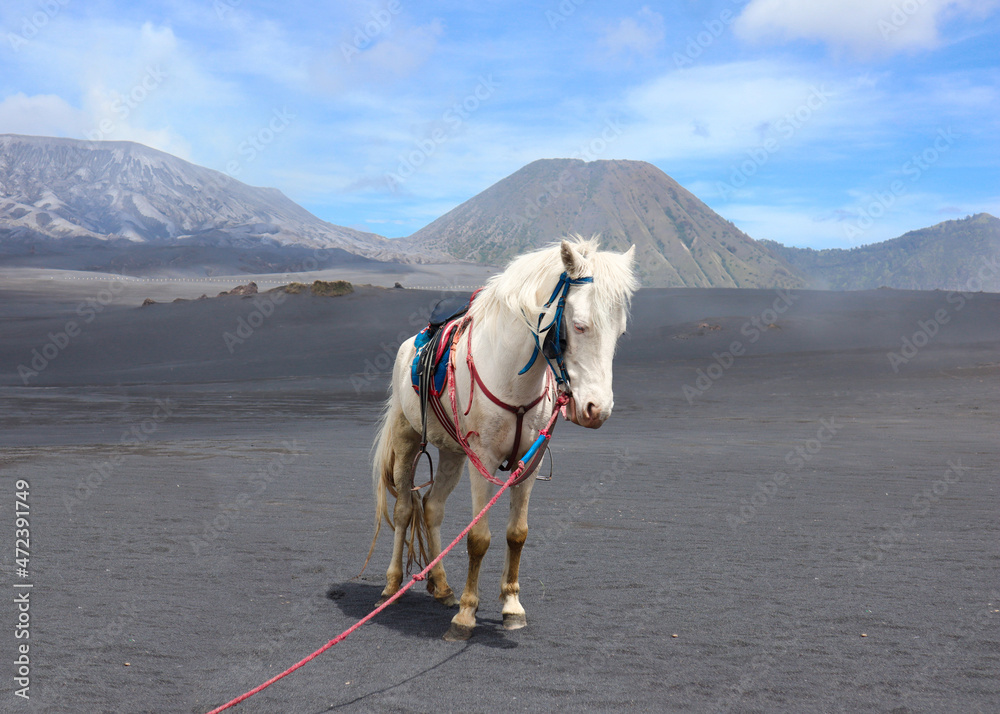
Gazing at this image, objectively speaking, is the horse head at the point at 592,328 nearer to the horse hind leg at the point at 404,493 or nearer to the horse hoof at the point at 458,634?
the horse hoof at the point at 458,634

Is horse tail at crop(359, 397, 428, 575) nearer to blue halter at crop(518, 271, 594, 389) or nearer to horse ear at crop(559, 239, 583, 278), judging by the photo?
blue halter at crop(518, 271, 594, 389)

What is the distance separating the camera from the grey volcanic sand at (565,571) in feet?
11.9

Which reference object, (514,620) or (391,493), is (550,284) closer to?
(514,620)

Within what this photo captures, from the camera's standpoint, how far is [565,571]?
5.64 metres

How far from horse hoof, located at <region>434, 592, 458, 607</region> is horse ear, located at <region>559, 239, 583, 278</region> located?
2588 millimetres

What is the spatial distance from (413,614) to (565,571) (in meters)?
1.41

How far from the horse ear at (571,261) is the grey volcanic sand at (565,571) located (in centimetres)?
210

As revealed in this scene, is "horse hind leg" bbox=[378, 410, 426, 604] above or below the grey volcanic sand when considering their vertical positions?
above

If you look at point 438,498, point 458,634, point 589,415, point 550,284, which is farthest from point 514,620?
point 550,284

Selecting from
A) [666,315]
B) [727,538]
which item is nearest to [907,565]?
[727,538]

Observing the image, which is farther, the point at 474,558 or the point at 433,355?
the point at 433,355

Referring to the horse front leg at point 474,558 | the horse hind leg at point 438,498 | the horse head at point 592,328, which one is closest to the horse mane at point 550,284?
the horse head at point 592,328

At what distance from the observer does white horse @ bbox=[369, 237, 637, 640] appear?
357cm

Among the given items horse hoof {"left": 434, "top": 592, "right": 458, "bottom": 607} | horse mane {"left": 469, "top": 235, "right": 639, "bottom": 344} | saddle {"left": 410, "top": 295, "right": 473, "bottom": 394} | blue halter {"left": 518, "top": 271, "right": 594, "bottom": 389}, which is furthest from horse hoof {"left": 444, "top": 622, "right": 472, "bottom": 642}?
horse mane {"left": 469, "top": 235, "right": 639, "bottom": 344}
